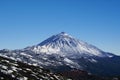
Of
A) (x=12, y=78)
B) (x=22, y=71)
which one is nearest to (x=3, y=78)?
(x=12, y=78)

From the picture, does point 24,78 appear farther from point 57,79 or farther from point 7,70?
point 57,79

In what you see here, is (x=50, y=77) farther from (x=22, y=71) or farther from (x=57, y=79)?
(x=22, y=71)

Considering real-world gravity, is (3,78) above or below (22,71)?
below

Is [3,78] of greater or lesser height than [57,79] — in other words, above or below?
below

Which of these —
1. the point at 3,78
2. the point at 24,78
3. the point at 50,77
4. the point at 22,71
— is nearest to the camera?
the point at 3,78

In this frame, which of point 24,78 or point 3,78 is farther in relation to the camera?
point 24,78

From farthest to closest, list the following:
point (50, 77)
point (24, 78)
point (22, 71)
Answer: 1. point (50, 77)
2. point (22, 71)
3. point (24, 78)

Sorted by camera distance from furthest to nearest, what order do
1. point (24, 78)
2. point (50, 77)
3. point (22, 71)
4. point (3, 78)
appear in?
point (50, 77), point (22, 71), point (24, 78), point (3, 78)

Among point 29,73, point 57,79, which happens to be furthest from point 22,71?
point 57,79

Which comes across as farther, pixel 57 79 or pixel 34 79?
pixel 57 79
